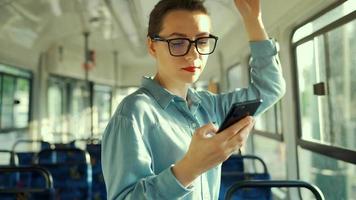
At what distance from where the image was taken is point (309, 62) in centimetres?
294

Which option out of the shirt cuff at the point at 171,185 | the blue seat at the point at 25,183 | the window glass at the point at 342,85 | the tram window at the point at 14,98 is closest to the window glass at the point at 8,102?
the tram window at the point at 14,98

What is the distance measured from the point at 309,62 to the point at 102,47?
21.9ft

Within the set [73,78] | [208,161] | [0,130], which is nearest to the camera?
[208,161]

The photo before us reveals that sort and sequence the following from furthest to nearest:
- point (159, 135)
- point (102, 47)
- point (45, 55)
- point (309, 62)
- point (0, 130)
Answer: point (102, 47), point (45, 55), point (0, 130), point (309, 62), point (159, 135)

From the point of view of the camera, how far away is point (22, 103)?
5.66m

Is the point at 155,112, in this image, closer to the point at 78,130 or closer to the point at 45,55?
the point at 45,55

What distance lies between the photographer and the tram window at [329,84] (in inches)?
89.1

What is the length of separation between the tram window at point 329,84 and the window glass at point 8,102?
3.62m

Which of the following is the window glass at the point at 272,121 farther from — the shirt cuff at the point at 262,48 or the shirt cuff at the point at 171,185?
the shirt cuff at the point at 171,185

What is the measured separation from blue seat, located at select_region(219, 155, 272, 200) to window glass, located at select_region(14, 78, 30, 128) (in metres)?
3.49

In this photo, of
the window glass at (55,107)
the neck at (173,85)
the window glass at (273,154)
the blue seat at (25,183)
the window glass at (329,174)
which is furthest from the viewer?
the window glass at (55,107)

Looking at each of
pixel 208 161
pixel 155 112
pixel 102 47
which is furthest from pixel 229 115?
pixel 102 47

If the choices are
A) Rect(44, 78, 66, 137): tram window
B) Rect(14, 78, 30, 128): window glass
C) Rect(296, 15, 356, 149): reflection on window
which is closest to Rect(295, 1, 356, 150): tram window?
Rect(296, 15, 356, 149): reflection on window

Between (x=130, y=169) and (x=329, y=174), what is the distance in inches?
89.9
